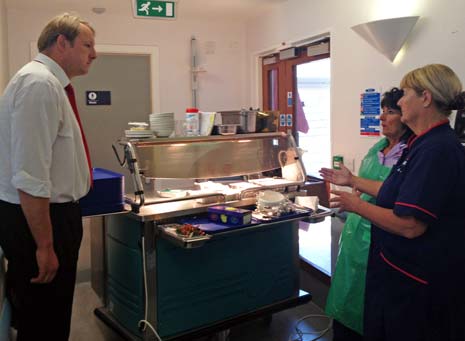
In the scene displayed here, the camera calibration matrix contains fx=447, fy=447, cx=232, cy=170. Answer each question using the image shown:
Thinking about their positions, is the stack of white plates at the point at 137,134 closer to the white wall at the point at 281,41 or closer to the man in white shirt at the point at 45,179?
the man in white shirt at the point at 45,179

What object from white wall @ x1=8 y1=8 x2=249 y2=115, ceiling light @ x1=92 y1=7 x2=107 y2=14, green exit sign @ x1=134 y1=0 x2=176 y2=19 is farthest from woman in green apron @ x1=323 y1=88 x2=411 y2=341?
ceiling light @ x1=92 y1=7 x2=107 y2=14

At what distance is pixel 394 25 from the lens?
2475 mm

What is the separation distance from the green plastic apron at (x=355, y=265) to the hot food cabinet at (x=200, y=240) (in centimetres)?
19

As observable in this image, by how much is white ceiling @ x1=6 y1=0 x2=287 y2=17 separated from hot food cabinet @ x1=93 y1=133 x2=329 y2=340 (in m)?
1.76

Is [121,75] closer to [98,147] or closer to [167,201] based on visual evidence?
[98,147]

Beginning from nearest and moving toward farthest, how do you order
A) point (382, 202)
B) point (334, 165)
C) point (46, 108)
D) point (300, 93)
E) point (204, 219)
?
point (46, 108) < point (382, 202) < point (204, 219) < point (334, 165) < point (300, 93)

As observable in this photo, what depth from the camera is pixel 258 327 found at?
265 cm

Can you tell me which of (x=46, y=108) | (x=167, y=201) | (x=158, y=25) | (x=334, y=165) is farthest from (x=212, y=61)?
(x=46, y=108)

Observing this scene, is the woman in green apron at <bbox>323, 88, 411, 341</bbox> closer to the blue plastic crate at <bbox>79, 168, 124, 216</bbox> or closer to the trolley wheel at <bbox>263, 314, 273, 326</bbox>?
the trolley wheel at <bbox>263, 314, 273, 326</bbox>

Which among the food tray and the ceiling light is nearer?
the food tray

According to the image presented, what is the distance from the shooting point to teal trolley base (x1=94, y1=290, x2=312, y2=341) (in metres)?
2.23

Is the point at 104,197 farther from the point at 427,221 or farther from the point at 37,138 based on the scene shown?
the point at 427,221

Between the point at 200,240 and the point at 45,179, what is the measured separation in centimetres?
69

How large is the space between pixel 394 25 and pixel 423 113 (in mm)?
1240
